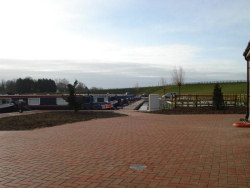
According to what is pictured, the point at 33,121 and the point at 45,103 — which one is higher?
the point at 45,103

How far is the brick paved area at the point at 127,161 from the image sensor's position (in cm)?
489

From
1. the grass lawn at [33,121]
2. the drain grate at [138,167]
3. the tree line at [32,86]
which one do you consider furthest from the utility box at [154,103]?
the tree line at [32,86]

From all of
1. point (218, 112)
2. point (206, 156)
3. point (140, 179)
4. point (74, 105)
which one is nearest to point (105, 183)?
point (140, 179)

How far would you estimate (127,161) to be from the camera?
20.6 ft

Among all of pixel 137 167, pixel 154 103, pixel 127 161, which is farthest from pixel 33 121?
pixel 137 167

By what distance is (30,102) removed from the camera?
1201 inches

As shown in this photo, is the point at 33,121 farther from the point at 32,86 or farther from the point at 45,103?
the point at 32,86

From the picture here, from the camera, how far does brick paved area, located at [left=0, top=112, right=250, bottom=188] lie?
489 cm

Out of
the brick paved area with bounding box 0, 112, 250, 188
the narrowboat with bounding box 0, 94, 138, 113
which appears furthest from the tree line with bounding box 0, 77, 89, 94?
the brick paved area with bounding box 0, 112, 250, 188

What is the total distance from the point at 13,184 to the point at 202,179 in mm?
3288

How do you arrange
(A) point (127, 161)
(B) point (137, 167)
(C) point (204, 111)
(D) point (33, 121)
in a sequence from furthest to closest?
(C) point (204, 111) < (D) point (33, 121) < (A) point (127, 161) < (B) point (137, 167)

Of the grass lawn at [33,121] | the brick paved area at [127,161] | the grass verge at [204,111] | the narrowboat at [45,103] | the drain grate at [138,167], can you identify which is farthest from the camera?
the narrowboat at [45,103]

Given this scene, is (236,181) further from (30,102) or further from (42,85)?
(42,85)

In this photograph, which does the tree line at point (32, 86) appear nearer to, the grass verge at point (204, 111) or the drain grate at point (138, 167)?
the grass verge at point (204, 111)
